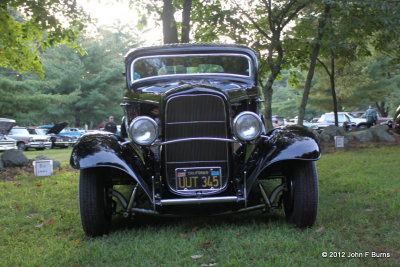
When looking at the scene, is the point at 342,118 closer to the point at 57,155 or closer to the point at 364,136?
the point at 364,136

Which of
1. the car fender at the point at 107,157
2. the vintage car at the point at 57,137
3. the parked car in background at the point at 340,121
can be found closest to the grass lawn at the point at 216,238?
the car fender at the point at 107,157

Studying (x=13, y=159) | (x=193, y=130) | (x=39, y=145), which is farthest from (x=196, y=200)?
(x=39, y=145)

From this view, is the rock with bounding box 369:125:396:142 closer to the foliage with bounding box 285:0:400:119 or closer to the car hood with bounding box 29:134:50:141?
the foliage with bounding box 285:0:400:119

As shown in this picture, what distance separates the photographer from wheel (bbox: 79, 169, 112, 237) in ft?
12.9

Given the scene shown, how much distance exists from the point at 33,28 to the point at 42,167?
11.8 ft

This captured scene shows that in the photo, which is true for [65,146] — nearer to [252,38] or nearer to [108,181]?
[252,38]

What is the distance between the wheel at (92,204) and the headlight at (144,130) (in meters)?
0.55

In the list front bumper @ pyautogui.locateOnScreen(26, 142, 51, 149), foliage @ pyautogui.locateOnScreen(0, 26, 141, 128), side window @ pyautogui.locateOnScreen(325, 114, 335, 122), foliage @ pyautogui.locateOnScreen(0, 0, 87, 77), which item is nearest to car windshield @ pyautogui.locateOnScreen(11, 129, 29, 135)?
front bumper @ pyautogui.locateOnScreen(26, 142, 51, 149)

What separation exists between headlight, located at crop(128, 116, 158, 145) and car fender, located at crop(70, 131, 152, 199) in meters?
0.22

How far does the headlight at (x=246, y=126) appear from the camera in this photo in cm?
402

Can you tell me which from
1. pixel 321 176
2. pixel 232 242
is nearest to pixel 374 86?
pixel 321 176

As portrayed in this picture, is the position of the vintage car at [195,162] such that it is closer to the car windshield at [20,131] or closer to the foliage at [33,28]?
the foliage at [33,28]

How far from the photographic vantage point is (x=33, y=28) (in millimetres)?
10109

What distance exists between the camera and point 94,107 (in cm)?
3388
